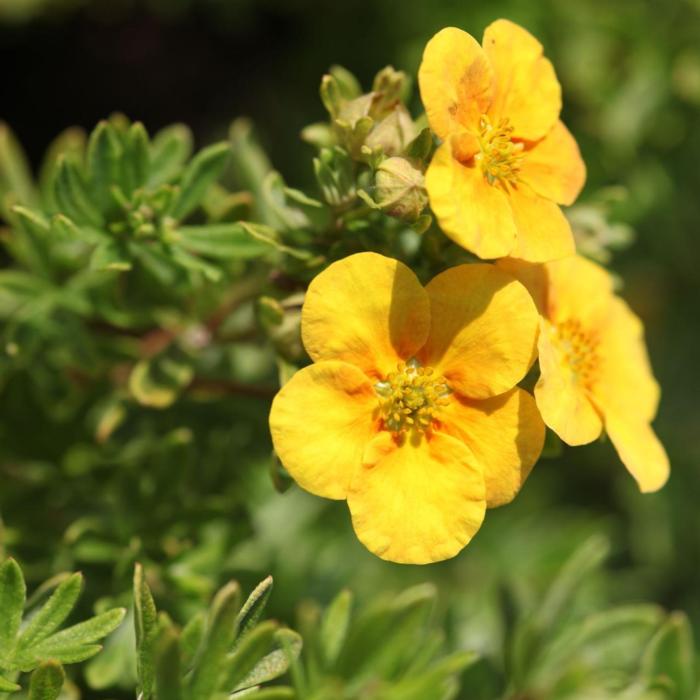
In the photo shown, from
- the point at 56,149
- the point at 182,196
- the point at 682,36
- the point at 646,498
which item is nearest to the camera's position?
the point at 182,196

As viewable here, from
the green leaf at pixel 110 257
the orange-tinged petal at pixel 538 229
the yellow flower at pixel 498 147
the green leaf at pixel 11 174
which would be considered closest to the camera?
the yellow flower at pixel 498 147

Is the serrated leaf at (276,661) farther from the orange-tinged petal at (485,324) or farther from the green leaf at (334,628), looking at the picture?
the orange-tinged petal at (485,324)

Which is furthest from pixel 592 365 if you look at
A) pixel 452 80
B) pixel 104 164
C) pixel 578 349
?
pixel 104 164

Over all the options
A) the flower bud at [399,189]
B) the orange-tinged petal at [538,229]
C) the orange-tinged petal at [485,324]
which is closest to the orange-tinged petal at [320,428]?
the orange-tinged petal at [485,324]

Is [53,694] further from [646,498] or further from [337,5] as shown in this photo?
[337,5]

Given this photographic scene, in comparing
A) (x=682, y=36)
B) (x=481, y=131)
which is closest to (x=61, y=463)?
(x=481, y=131)

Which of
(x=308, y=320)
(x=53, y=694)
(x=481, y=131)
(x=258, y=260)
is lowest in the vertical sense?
(x=53, y=694)

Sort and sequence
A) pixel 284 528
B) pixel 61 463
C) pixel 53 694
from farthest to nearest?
pixel 284 528 → pixel 61 463 → pixel 53 694
